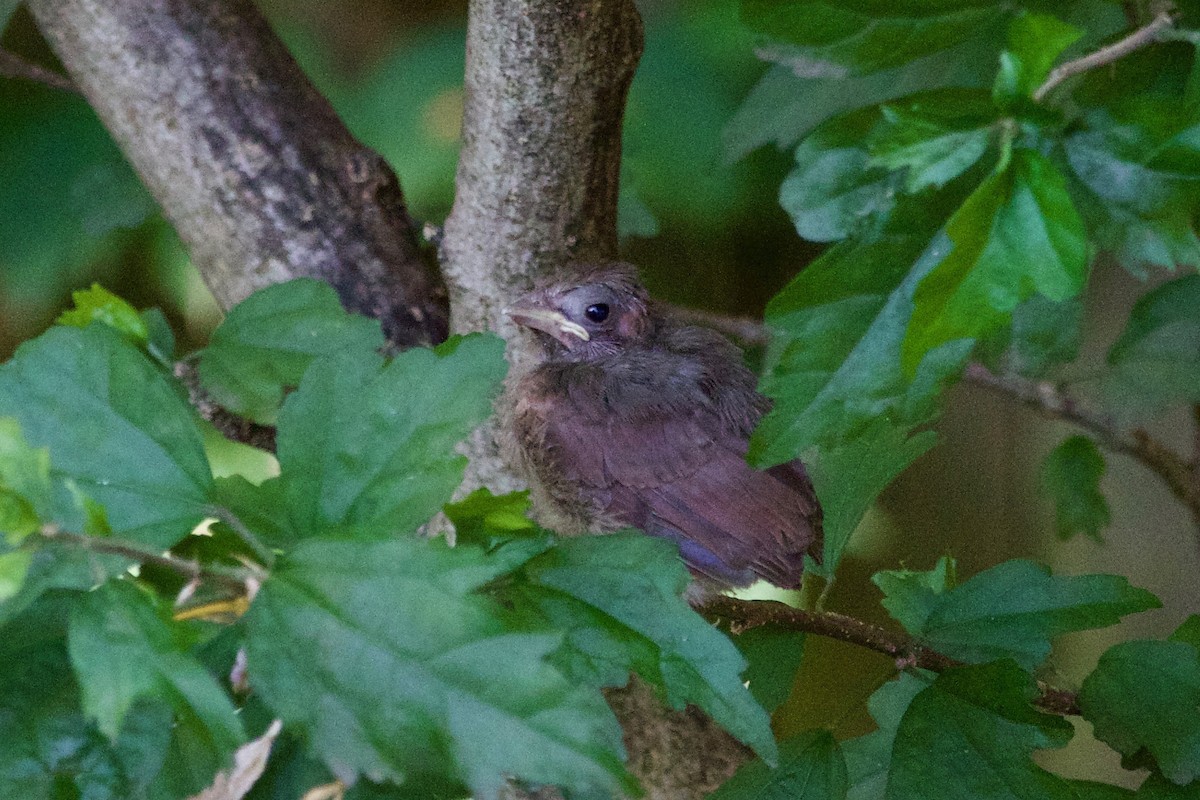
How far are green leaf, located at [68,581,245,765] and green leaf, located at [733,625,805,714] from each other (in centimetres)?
50

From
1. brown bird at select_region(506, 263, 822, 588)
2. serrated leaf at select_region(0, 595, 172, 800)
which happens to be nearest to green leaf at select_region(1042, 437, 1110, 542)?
brown bird at select_region(506, 263, 822, 588)

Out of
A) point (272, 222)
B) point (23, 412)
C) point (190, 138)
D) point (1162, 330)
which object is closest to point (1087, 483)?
point (1162, 330)

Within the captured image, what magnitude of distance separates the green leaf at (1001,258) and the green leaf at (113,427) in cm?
47

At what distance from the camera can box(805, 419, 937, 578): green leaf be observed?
1110 mm

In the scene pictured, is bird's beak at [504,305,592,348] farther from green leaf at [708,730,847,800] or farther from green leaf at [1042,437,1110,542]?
green leaf at [1042,437,1110,542]

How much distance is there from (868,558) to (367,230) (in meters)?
1.36

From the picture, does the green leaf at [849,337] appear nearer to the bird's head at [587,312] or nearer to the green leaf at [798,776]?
the green leaf at [798,776]

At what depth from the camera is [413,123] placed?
7.14 feet

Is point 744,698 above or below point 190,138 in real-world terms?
below

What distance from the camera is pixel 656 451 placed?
1.26 meters

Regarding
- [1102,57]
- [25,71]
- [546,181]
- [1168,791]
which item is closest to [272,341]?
[546,181]

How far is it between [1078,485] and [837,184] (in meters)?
0.98

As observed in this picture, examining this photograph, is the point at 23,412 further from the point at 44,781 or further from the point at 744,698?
the point at 744,698

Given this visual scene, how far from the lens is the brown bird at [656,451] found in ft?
4.00
